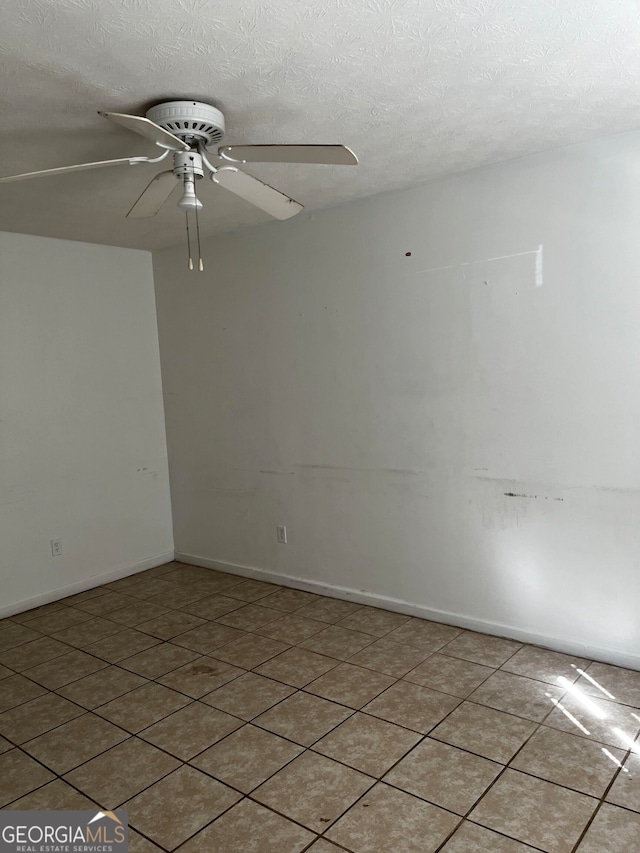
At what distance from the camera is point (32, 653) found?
3520mm

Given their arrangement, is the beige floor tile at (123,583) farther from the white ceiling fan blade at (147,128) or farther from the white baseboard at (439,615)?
the white ceiling fan blade at (147,128)

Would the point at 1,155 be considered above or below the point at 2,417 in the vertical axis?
above

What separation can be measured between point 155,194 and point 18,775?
2.26m

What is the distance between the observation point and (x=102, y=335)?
4633mm

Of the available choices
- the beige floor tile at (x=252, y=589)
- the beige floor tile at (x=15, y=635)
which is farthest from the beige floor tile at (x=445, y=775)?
the beige floor tile at (x=15, y=635)

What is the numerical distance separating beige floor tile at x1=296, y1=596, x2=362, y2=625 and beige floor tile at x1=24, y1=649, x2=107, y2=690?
122 cm

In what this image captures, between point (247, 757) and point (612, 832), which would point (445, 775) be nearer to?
point (612, 832)

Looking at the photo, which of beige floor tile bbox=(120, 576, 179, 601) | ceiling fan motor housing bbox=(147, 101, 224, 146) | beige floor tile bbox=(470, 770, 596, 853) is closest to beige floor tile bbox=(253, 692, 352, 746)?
beige floor tile bbox=(470, 770, 596, 853)

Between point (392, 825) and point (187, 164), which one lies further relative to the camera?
point (187, 164)

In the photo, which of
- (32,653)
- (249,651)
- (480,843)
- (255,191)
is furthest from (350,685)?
(255,191)

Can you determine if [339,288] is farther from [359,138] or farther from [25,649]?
[25,649]

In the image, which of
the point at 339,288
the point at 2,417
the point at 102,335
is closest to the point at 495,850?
the point at 339,288

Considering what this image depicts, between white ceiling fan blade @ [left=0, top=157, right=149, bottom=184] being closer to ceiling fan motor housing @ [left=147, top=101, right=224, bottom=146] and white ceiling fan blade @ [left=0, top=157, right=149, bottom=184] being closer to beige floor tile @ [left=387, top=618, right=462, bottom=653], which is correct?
Answer: ceiling fan motor housing @ [left=147, top=101, right=224, bottom=146]

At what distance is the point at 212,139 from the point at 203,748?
2368mm
